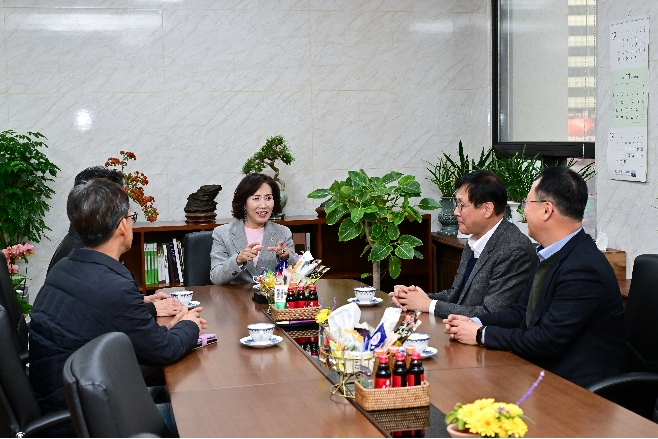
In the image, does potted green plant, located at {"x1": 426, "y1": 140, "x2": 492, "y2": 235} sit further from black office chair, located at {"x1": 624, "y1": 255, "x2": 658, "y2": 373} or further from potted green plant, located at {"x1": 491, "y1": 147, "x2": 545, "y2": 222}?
black office chair, located at {"x1": 624, "y1": 255, "x2": 658, "y2": 373}

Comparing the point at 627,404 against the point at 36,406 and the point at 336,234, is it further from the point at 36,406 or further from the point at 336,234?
the point at 336,234

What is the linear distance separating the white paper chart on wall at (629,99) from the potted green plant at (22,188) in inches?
152

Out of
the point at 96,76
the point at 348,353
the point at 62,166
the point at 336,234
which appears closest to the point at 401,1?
the point at 336,234

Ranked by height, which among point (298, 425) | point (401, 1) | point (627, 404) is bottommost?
point (627, 404)

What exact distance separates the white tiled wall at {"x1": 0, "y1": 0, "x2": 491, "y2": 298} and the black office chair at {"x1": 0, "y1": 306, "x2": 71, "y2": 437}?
380 centimetres

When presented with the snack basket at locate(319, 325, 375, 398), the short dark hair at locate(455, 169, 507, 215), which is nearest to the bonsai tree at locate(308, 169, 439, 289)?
the short dark hair at locate(455, 169, 507, 215)

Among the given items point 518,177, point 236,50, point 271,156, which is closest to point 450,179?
point 518,177

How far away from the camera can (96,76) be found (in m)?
6.30

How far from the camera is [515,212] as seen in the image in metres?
5.57

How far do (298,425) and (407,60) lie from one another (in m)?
4.98

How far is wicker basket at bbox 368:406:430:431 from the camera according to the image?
2275 mm

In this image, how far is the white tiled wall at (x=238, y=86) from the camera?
6.25 meters

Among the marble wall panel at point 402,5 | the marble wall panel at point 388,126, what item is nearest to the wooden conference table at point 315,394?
the marble wall panel at point 388,126

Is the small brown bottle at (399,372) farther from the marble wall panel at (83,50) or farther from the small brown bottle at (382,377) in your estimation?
the marble wall panel at (83,50)
